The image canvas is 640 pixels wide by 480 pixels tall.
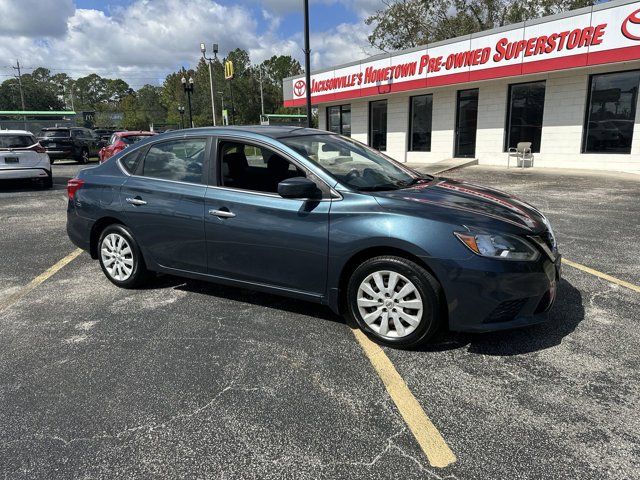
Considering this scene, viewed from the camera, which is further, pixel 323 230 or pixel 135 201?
pixel 135 201

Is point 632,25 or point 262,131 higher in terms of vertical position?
point 632,25

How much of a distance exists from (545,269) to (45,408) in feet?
11.1

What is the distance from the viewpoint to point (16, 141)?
11953mm

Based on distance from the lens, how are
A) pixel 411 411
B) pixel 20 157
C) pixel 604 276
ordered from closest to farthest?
pixel 411 411 → pixel 604 276 → pixel 20 157

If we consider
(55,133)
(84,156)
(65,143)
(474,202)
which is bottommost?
(474,202)

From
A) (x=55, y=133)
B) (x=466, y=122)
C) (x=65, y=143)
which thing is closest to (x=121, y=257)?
(x=466, y=122)

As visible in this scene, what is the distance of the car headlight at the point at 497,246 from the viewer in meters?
3.18

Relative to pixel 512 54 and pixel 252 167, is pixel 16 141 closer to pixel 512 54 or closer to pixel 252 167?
pixel 252 167

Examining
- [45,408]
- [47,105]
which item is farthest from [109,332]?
[47,105]

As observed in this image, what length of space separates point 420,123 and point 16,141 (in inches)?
578

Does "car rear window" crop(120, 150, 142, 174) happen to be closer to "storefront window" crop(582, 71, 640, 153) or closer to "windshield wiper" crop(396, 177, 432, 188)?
"windshield wiper" crop(396, 177, 432, 188)

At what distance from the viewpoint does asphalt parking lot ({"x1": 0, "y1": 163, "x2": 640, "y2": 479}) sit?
7.77ft

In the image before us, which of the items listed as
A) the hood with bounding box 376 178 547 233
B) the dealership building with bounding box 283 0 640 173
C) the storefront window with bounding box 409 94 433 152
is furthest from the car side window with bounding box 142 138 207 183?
the storefront window with bounding box 409 94 433 152

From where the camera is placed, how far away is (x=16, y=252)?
656cm
